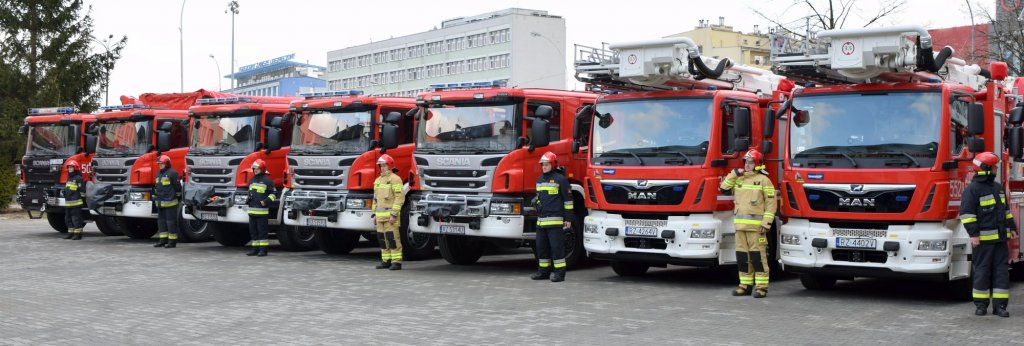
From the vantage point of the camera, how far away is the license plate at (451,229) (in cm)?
1575

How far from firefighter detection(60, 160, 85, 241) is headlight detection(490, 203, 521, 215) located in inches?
430

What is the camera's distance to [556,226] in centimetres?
1477

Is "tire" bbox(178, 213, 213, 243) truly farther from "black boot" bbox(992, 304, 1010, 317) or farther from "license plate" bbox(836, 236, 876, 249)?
"black boot" bbox(992, 304, 1010, 317)

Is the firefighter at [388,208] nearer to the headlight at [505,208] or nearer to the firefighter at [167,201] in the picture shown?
the headlight at [505,208]

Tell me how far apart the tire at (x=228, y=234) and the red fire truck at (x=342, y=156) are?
9.67 ft

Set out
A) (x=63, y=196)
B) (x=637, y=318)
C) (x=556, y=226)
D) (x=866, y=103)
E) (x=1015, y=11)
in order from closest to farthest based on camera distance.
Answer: (x=637, y=318)
(x=866, y=103)
(x=556, y=226)
(x=63, y=196)
(x=1015, y=11)

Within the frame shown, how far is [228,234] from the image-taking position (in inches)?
839

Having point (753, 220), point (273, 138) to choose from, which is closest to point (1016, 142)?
point (753, 220)

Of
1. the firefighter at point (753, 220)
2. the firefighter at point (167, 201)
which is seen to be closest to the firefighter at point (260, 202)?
the firefighter at point (167, 201)

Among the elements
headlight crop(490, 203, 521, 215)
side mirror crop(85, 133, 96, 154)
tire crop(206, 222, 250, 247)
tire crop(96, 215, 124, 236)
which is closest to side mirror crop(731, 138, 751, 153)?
headlight crop(490, 203, 521, 215)

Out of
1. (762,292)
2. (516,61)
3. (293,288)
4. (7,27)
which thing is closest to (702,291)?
(762,292)

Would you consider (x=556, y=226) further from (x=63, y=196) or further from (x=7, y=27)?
(x=7, y=27)

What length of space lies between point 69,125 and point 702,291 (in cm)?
1564

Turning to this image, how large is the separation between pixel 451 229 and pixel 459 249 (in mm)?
1518
